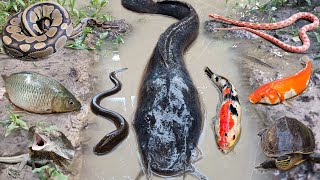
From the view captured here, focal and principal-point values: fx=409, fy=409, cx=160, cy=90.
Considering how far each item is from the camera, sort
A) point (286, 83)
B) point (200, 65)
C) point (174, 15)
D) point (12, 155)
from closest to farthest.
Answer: point (12, 155) < point (286, 83) < point (200, 65) < point (174, 15)

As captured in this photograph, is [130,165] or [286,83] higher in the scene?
[286,83]

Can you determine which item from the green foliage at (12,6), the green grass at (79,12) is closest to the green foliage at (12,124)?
the green grass at (79,12)

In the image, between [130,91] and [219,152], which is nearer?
[219,152]

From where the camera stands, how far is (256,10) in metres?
7.52

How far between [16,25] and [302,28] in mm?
4744

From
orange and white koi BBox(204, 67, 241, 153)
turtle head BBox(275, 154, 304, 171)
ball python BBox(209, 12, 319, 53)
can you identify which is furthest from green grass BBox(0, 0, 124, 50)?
turtle head BBox(275, 154, 304, 171)

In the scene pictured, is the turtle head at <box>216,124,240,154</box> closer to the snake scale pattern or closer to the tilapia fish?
the tilapia fish

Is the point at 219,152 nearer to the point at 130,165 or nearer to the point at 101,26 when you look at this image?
the point at 130,165

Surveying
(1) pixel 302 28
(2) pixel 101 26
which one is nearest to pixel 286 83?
(1) pixel 302 28

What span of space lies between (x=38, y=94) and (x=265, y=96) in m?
2.94

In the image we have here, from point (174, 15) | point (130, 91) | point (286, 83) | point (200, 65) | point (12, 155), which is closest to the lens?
point (12, 155)

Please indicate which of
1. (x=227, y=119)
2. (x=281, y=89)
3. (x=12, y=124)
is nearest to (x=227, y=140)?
(x=227, y=119)

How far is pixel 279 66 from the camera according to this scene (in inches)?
245

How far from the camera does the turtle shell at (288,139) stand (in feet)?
14.6
